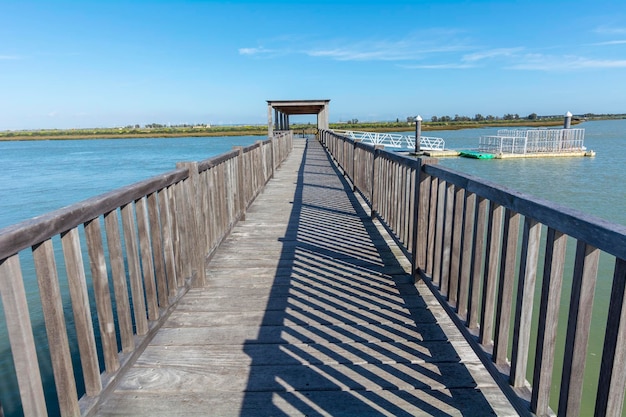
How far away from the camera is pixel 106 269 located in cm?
282

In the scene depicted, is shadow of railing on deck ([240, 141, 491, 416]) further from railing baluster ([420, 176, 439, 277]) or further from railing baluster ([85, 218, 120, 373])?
railing baluster ([85, 218, 120, 373])

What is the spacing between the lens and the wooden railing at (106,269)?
4.91 feet

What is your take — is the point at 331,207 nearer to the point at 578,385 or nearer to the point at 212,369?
the point at 212,369

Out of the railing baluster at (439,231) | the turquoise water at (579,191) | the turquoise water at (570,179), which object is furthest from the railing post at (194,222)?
the turquoise water at (570,179)

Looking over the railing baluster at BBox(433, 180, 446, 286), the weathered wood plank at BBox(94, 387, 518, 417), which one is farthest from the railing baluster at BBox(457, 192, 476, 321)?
the weathered wood plank at BBox(94, 387, 518, 417)

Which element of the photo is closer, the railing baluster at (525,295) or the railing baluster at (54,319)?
the railing baluster at (54,319)

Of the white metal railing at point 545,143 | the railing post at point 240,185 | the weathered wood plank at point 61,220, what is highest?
the weathered wood plank at point 61,220

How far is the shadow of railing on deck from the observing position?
83.0 inches

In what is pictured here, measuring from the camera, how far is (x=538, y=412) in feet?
5.73

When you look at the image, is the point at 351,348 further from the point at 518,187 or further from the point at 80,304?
the point at 518,187

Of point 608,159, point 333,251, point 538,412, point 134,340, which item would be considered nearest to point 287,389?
point 134,340

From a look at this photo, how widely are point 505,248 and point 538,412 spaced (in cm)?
72

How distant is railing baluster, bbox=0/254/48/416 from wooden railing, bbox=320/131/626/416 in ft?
6.23

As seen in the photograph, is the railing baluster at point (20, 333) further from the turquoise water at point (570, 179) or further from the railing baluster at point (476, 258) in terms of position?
the turquoise water at point (570, 179)
